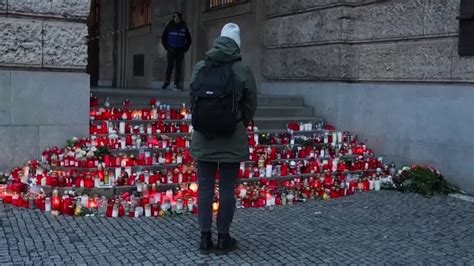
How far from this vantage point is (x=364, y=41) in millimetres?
9664

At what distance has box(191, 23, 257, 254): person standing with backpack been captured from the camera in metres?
4.75

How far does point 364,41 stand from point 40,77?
5094 millimetres

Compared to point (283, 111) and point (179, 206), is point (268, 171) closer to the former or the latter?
point (179, 206)

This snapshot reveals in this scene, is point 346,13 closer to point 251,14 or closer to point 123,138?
point 251,14

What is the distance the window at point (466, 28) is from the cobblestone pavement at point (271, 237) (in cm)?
223

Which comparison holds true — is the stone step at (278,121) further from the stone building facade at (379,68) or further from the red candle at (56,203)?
the red candle at (56,203)

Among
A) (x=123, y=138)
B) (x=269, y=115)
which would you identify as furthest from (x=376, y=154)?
(x=123, y=138)

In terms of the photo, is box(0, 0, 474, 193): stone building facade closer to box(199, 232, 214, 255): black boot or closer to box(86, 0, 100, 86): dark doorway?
box(199, 232, 214, 255): black boot

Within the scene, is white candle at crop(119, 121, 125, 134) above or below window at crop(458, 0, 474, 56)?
below

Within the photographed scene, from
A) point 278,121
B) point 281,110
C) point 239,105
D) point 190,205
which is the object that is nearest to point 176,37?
point 281,110

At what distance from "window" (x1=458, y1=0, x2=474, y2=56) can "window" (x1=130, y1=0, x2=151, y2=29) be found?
33.6 feet

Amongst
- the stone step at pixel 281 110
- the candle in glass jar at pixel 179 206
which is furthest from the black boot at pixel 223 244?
the stone step at pixel 281 110

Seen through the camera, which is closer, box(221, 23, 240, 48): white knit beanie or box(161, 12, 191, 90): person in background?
box(221, 23, 240, 48): white knit beanie

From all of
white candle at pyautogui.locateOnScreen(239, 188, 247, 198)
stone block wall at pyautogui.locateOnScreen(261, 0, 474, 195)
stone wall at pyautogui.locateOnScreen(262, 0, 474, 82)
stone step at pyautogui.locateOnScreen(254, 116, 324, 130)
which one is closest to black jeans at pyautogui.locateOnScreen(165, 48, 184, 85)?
stone wall at pyautogui.locateOnScreen(262, 0, 474, 82)
